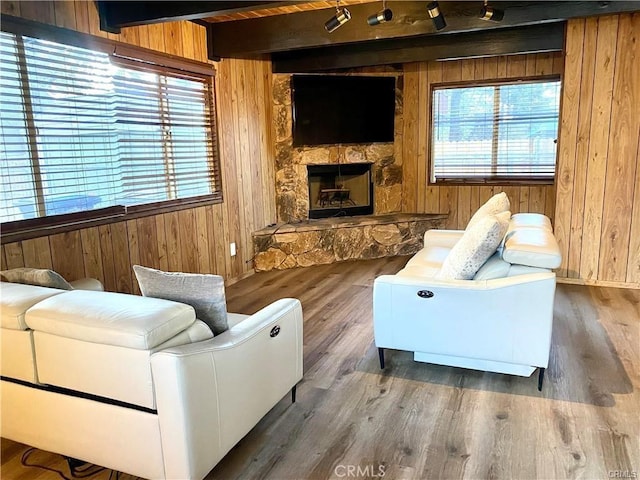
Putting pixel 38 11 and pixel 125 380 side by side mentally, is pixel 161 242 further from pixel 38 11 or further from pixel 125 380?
pixel 125 380

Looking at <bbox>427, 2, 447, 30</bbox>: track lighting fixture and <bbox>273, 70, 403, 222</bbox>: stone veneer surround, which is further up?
<bbox>427, 2, 447, 30</bbox>: track lighting fixture

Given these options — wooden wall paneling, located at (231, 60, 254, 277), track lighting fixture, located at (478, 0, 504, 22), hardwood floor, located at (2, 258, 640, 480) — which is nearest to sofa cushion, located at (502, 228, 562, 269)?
hardwood floor, located at (2, 258, 640, 480)

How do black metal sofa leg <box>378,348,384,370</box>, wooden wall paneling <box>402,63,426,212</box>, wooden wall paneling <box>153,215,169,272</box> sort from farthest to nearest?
wooden wall paneling <box>402,63,426,212</box> → wooden wall paneling <box>153,215,169,272</box> → black metal sofa leg <box>378,348,384,370</box>

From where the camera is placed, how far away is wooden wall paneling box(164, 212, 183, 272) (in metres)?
3.95

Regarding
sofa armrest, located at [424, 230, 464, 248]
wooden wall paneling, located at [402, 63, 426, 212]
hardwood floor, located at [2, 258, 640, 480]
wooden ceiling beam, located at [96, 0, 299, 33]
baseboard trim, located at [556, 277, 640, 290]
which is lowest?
hardwood floor, located at [2, 258, 640, 480]

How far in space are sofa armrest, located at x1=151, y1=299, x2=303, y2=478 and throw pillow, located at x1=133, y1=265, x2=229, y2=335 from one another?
9 centimetres

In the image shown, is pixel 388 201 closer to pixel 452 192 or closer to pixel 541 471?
pixel 452 192

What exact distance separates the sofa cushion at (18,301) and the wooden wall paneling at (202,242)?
227 centimetres

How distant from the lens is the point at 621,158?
4133 millimetres

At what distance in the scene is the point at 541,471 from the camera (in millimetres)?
1948

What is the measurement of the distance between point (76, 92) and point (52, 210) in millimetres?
805

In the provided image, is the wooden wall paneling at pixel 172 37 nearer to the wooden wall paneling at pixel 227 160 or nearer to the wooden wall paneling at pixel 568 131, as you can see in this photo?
the wooden wall paneling at pixel 227 160

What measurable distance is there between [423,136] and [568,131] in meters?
1.98

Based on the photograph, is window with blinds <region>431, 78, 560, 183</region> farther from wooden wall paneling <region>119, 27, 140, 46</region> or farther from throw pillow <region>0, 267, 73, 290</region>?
throw pillow <region>0, 267, 73, 290</region>
